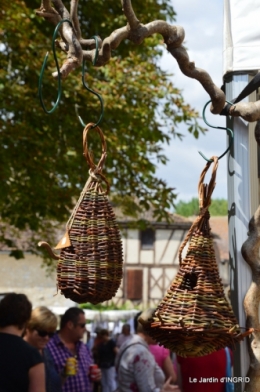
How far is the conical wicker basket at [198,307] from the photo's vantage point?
248 cm

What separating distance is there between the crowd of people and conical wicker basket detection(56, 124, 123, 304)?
1460mm

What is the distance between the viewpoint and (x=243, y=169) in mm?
2984

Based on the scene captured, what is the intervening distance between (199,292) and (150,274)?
35656 mm

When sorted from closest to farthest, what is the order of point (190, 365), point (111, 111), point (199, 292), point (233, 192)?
1. point (199, 292)
2. point (233, 192)
3. point (190, 365)
4. point (111, 111)

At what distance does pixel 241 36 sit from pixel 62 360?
10.7 feet

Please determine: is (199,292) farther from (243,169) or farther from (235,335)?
(243,169)

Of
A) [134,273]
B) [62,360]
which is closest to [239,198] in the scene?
[62,360]

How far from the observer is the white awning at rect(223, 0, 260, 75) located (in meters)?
3.03

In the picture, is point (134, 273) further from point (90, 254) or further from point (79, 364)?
point (90, 254)

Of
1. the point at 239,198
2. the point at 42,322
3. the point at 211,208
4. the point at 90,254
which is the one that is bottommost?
the point at 42,322

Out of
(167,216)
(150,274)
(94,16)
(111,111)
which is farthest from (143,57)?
(150,274)

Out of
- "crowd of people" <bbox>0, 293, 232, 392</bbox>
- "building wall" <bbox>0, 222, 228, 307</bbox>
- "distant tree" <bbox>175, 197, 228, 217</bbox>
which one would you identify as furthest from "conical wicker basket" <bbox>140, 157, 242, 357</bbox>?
"distant tree" <bbox>175, 197, 228, 217</bbox>

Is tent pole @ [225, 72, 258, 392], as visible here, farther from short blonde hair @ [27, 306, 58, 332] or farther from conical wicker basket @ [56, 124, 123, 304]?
short blonde hair @ [27, 306, 58, 332]

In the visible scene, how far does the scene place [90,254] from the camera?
8.40 ft
